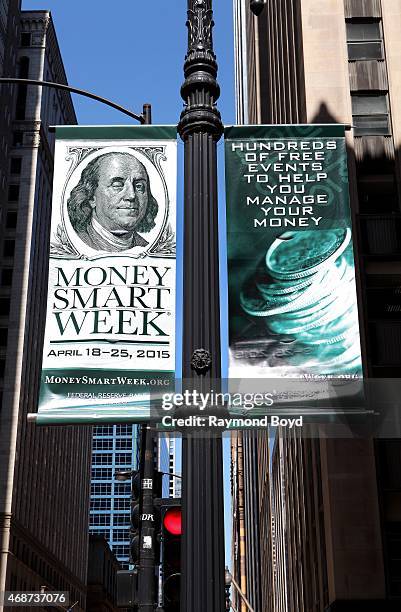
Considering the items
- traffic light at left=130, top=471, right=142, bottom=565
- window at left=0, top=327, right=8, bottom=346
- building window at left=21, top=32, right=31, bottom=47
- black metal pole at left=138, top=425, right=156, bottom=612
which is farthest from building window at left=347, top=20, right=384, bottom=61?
building window at left=21, top=32, right=31, bottom=47

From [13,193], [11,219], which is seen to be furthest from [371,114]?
[13,193]

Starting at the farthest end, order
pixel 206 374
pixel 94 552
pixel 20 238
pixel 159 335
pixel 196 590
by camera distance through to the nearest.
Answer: pixel 94 552, pixel 20 238, pixel 159 335, pixel 206 374, pixel 196 590

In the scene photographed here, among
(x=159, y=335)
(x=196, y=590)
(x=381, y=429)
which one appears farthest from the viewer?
(x=381, y=429)

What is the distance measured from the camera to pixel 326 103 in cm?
3366

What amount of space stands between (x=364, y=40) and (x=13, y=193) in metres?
84.5

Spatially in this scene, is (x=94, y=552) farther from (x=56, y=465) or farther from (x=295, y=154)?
(x=295, y=154)

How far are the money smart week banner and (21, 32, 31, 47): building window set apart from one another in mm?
117730

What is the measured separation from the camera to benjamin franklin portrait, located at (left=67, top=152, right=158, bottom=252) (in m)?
10.5

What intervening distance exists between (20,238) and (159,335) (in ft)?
339

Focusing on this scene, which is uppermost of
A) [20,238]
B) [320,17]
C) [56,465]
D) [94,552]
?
[20,238]

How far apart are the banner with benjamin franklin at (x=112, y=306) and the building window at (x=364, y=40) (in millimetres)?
26724

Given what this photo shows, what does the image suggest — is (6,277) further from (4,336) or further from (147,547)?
(147,547)

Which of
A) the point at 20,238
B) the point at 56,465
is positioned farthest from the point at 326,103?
the point at 56,465

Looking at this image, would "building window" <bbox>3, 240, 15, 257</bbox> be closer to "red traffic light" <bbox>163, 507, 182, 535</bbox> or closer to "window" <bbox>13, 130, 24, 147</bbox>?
"window" <bbox>13, 130, 24, 147</bbox>
